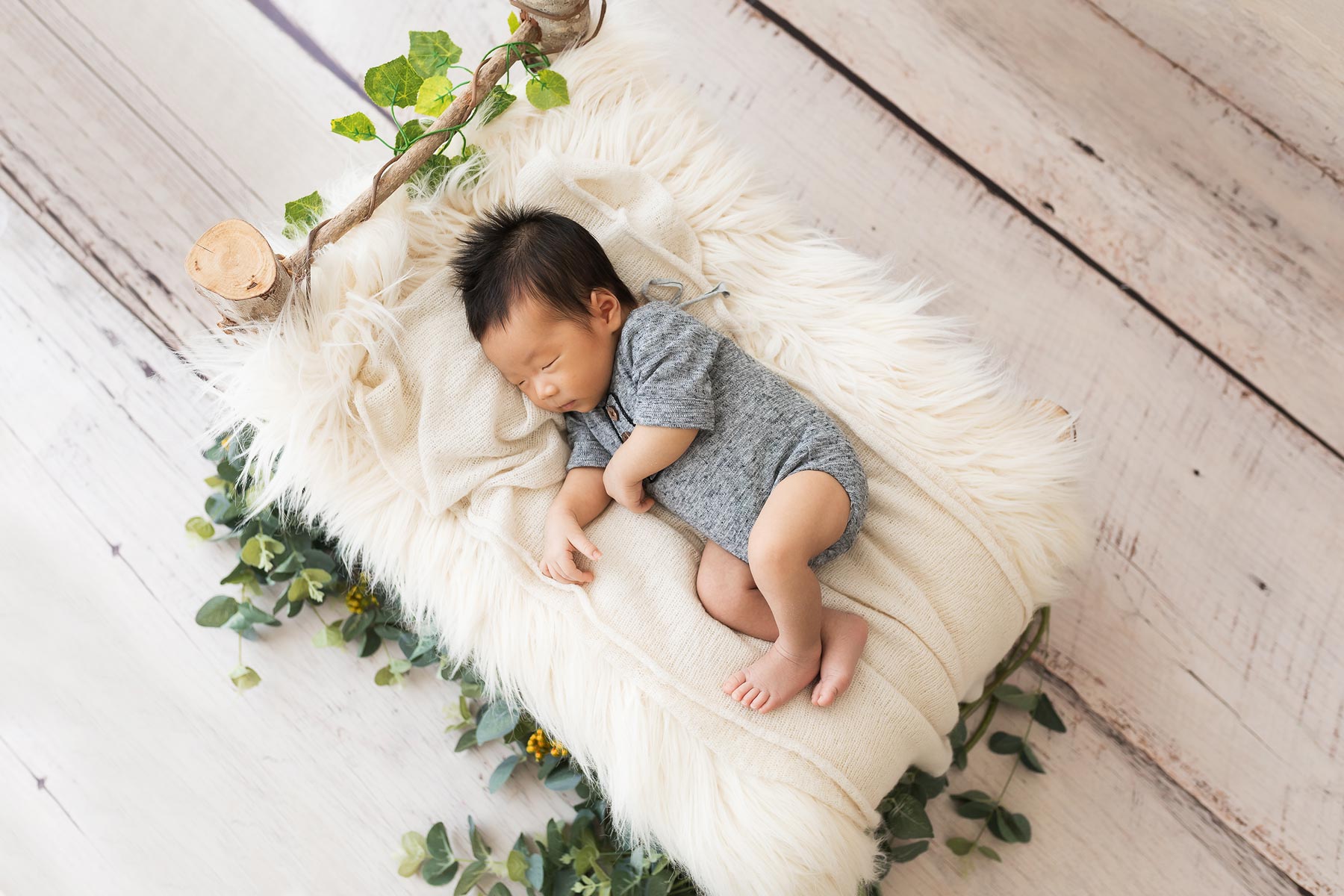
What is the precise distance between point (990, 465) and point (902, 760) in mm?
465

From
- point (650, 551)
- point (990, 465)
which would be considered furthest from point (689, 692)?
point (990, 465)

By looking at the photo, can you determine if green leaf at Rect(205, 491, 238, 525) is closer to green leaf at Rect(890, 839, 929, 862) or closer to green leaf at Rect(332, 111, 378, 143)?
green leaf at Rect(332, 111, 378, 143)

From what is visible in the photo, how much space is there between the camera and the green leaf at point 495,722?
138 cm

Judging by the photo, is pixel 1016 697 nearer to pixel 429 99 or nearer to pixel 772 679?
pixel 772 679

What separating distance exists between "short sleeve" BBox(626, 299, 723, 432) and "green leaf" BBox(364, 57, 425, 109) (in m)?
0.48

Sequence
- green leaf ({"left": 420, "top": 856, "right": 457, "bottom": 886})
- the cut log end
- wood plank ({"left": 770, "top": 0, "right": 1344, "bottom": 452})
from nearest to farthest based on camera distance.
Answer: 1. the cut log end
2. green leaf ({"left": 420, "top": 856, "right": 457, "bottom": 886})
3. wood plank ({"left": 770, "top": 0, "right": 1344, "bottom": 452})

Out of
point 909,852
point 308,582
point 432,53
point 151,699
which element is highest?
point 432,53

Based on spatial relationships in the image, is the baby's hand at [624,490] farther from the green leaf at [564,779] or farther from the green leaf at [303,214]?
the green leaf at [303,214]

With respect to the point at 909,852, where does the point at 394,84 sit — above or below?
above

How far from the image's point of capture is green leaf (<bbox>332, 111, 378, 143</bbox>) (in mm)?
1209

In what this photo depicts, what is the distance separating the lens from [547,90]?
1.31 metres

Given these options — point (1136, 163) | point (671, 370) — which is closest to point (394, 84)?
point (671, 370)

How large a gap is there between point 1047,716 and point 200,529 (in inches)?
62.0

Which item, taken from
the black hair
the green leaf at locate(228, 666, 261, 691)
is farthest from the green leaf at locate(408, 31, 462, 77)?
the green leaf at locate(228, 666, 261, 691)
